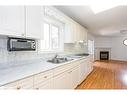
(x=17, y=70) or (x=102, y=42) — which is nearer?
(x=17, y=70)

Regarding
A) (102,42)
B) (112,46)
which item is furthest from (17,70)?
(112,46)

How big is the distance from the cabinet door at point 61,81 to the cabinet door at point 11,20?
1.09 m

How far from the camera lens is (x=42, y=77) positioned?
6.36ft

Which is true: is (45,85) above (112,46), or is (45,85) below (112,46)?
below

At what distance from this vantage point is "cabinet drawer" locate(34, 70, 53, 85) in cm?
178

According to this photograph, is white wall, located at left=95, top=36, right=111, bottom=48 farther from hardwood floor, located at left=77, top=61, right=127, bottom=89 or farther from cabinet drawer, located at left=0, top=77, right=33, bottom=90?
cabinet drawer, located at left=0, top=77, right=33, bottom=90

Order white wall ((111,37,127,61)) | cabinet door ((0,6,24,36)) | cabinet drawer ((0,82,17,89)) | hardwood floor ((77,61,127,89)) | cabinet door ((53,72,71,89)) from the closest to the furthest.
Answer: cabinet drawer ((0,82,17,89)), cabinet door ((0,6,24,36)), cabinet door ((53,72,71,89)), hardwood floor ((77,61,127,89)), white wall ((111,37,127,61))

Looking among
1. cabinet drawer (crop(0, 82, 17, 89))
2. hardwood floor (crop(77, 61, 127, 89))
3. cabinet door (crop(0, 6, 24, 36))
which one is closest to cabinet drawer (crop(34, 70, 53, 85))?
cabinet drawer (crop(0, 82, 17, 89))

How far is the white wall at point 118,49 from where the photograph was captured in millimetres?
11806

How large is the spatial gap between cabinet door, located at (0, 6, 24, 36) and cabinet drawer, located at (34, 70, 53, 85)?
2.14 feet

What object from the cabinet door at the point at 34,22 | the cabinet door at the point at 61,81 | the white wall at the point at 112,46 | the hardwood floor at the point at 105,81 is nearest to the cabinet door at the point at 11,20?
the cabinet door at the point at 34,22

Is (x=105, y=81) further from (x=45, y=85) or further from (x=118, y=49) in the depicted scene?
(x=118, y=49)

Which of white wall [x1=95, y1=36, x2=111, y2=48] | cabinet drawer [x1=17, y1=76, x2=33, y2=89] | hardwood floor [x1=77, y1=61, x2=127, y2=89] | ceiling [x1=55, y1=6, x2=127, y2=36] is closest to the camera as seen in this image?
cabinet drawer [x1=17, y1=76, x2=33, y2=89]

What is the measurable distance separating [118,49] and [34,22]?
11.4 meters
